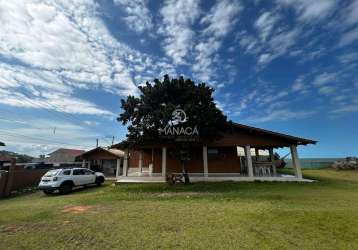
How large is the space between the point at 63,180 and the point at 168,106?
29.6 ft

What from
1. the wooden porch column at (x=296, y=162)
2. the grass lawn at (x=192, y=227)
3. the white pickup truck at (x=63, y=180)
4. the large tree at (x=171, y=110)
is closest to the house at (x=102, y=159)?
the white pickup truck at (x=63, y=180)

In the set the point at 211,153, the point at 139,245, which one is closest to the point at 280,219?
the point at 139,245

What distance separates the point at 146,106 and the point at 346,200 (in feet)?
39.8

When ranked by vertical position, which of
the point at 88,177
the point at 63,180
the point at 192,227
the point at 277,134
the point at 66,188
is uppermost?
the point at 277,134

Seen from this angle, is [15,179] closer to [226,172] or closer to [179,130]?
[179,130]

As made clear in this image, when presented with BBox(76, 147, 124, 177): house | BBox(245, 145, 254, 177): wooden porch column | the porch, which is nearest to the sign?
the porch

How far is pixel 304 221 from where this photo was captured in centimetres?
591

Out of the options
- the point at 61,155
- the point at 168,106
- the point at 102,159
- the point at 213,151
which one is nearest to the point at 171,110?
the point at 168,106

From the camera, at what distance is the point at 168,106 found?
530 inches

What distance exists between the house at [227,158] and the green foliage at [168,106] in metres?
1.50

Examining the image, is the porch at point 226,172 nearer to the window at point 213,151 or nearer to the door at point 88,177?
the window at point 213,151

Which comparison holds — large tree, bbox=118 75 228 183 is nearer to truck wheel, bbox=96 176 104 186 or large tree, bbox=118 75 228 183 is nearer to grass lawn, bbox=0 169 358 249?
truck wheel, bbox=96 176 104 186

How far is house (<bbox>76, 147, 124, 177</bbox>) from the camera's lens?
25641mm

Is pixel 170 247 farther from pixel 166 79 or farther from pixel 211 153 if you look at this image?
pixel 211 153
